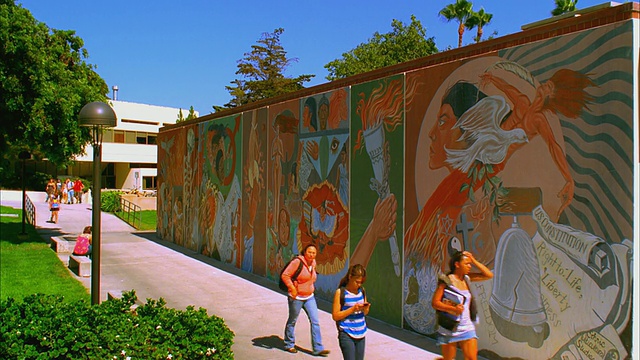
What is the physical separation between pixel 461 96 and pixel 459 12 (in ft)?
130

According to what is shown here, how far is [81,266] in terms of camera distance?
14914 mm

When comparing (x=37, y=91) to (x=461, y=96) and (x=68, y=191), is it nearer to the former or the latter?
(x=461, y=96)

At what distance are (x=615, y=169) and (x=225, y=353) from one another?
4940 mm

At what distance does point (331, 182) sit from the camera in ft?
40.4

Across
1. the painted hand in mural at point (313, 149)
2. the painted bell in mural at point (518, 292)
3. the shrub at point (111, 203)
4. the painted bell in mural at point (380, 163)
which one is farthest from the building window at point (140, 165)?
the painted bell in mural at point (518, 292)

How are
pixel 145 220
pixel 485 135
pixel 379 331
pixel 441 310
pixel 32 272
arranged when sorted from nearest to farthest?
pixel 441 310 → pixel 485 135 → pixel 379 331 → pixel 32 272 → pixel 145 220

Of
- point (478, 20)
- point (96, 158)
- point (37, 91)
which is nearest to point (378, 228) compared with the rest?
point (96, 158)

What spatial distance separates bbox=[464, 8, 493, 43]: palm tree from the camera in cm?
4578

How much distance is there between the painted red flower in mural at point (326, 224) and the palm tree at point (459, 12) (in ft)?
119

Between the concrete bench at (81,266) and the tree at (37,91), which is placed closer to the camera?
the concrete bench at (81,266)

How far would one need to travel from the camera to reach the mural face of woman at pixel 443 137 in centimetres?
910

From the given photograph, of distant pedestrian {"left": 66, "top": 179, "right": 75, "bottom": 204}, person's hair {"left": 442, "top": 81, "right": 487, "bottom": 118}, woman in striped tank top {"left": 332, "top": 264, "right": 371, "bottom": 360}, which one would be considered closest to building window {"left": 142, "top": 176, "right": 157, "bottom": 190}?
distant pedestrian {"left": 66, "top": 179, "right": 75, "bottom": 204}

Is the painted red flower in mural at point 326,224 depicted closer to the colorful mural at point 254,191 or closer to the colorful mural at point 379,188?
the colorful mural at point 379,188

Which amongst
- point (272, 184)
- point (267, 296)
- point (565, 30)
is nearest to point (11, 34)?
point (272, 184)
